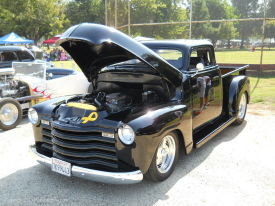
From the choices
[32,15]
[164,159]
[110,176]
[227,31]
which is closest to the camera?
[110,176]

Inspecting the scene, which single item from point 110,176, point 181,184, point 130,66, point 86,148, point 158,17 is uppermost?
point 158,17

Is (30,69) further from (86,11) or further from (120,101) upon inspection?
(86,11)

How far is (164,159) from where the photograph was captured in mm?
3551

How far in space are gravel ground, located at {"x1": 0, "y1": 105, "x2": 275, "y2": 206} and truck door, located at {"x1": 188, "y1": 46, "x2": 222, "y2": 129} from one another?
589 mm

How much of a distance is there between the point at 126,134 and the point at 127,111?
0.51 meters

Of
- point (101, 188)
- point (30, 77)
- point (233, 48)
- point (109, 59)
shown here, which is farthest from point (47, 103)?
point (233, 48)

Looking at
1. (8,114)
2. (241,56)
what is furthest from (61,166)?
(241,56)

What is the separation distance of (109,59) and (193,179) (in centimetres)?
214

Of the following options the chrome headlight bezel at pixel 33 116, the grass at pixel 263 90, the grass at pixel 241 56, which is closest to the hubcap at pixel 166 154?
the chrome headlight bezel at pixel 33 116

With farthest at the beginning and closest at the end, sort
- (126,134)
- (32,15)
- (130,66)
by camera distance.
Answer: (32,15) → (130,66) → (126,134)

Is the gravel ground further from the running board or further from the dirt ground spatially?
the dirt ground

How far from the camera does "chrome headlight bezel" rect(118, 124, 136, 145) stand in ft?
9.72

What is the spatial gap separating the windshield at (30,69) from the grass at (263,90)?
5.96 meters

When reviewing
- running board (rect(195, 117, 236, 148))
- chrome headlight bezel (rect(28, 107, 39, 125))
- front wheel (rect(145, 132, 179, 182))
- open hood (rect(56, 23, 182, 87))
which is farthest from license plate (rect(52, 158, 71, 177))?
running board (rect(195, 117, 236, 148))
